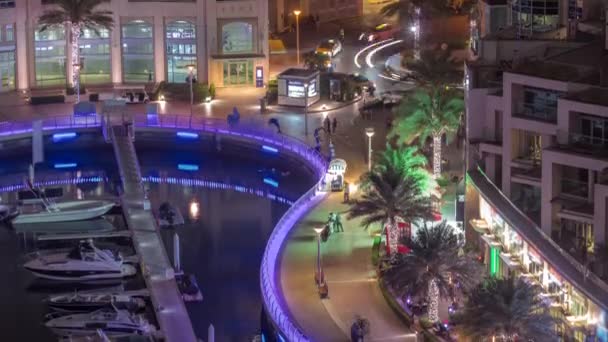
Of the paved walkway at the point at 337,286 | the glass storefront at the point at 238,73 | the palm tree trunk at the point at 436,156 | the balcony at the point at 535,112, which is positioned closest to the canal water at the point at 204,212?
the paved walkway at the point at 337,286

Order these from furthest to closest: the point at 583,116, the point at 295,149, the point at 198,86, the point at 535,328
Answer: the point at 198,86 < the point at 295,149 < the point at 583,116 < the point at 535,328

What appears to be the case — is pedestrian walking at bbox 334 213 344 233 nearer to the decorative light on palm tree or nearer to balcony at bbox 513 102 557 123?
the decorative light on palm tree

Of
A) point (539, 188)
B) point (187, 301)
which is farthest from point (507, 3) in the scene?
point (187, 301)

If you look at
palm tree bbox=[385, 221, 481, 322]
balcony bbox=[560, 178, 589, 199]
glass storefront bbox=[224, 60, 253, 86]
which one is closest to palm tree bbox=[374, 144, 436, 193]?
balcony bbox=[560, 178, 589, 199]

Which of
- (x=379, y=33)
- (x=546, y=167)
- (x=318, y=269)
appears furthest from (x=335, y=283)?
(x=379, y=33)

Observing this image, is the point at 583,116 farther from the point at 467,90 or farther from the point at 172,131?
the point at 172,131
